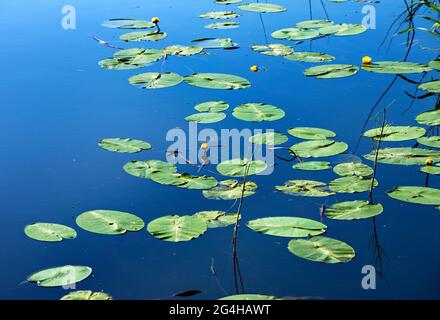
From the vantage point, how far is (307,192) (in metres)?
2.95

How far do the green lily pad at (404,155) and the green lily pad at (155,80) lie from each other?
1290 millimetres

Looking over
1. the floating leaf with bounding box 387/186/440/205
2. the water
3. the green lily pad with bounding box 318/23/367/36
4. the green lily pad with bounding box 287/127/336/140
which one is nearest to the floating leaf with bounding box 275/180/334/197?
the water

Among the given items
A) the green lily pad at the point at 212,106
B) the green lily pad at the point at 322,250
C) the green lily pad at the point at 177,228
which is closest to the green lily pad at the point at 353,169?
the green lily pad at the point at 322,250

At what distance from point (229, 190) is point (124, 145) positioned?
65 centimetres

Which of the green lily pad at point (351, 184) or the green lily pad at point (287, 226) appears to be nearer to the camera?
the green lily pad at point (287, 226)

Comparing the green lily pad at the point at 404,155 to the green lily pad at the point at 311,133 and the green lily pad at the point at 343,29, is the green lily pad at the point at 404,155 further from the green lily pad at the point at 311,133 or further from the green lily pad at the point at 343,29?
the green lily pad at the point at 343,29

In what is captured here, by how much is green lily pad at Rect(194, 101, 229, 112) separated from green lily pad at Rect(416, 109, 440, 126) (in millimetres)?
956

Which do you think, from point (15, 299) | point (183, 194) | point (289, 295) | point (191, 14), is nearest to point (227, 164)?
point (183, 194)

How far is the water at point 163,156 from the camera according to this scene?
8.20 ft

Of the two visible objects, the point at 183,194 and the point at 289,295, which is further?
the point at 183,194

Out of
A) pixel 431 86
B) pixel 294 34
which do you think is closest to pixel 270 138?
pixel 431 86

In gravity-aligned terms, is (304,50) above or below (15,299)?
above

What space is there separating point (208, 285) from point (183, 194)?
2.06 feet

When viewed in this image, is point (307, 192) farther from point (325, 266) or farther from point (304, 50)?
point (304, 50)
